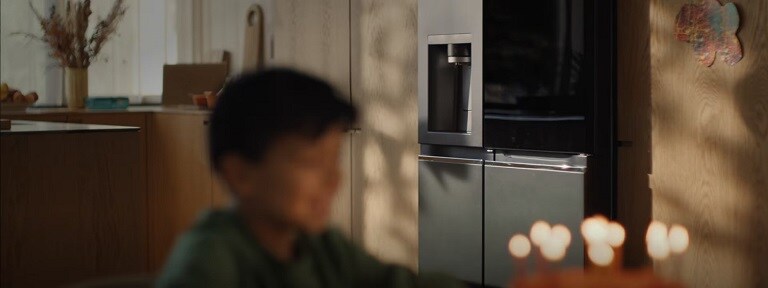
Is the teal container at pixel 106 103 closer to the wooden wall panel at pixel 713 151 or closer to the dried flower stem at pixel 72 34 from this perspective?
the dried flower stem at pixel 72 34

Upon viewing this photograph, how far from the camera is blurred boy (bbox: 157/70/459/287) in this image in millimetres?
858

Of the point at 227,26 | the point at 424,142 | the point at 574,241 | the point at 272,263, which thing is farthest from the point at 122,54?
the point at 272,263

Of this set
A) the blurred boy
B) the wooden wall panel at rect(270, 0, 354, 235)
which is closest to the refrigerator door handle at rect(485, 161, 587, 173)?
the wooden wall panel at rect(270, 0, 354, 235)

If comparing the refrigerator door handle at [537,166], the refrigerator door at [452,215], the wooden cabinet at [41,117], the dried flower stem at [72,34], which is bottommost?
the refrigerator door at [452,215]

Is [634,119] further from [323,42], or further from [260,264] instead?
[260,264]

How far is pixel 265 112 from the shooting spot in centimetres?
86

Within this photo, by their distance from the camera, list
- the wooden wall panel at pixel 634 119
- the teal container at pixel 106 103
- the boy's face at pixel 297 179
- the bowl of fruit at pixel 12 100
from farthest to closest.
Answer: the teal container at pixel 106 103 < the bowl of fruit at pixel 12 100 < the wooden wall panel at pixel 634 119 < the boy's face at pixel 297 179

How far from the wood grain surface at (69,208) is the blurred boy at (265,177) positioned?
278 cm

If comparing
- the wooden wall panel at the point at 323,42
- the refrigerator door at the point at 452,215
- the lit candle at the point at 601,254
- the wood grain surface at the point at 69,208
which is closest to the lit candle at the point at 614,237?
the lit candle at the point at 601,254

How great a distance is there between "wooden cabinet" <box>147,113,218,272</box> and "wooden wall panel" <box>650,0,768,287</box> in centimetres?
242

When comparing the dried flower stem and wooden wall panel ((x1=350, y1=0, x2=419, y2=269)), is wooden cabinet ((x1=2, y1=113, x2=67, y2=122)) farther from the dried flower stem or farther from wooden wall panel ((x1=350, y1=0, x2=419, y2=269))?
wooden wall panel ((x1=350, y1=0, x2=419, y2=269))

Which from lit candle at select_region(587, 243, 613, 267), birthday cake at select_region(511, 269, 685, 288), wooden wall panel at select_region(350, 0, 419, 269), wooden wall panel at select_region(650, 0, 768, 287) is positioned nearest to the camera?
birthday cake at select_region(511, 269, 685, 288)

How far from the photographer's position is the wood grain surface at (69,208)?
11.6 feet

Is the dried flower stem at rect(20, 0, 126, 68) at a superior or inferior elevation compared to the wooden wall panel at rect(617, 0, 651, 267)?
superior
